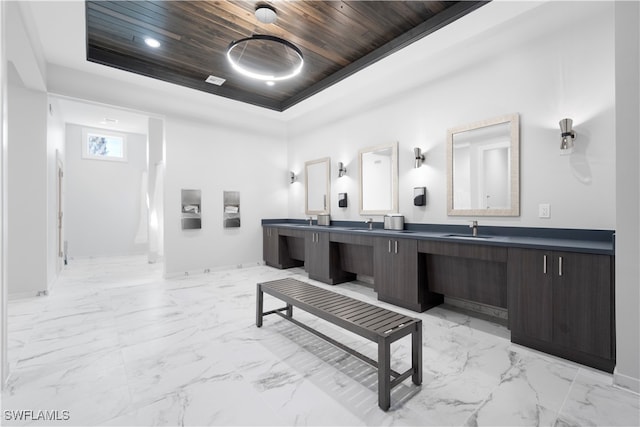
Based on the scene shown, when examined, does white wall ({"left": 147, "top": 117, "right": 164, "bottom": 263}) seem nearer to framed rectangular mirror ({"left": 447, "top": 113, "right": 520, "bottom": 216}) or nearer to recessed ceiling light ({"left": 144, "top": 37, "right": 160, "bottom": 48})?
recessed ceiling light ({"left": 144, "top": 37, "right": 160, "bottom": 48})

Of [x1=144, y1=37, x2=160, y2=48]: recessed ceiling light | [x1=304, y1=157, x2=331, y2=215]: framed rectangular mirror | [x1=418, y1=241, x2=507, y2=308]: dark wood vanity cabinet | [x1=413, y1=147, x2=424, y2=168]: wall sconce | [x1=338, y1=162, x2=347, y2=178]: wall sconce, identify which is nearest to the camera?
[x1=418, y1=241, x2=507, y2=308]: dark wood vanity cabinet

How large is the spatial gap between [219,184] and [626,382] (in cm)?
592

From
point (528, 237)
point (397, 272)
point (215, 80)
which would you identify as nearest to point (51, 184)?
point (215, 80)

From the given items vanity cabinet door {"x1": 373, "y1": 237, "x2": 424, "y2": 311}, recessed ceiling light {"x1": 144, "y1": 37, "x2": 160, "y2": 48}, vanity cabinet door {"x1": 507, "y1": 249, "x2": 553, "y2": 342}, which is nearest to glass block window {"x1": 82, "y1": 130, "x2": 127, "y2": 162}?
recessed ceiling light {"x1": 144, "y1": 37, "x2": 160, "y2": 48}

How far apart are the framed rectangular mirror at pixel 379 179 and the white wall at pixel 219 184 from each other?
2.42 meters

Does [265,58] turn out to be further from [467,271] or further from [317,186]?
[467,271]

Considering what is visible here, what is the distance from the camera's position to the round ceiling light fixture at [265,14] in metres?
3.03

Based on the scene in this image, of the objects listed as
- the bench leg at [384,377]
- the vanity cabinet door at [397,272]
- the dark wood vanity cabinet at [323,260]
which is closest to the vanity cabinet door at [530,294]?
the vanity cabinet door at [397,272]

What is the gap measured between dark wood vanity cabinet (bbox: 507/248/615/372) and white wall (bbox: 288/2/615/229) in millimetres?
744

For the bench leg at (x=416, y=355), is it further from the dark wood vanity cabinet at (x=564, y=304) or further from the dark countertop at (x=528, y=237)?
the dark countertop at (x=528, y=237)

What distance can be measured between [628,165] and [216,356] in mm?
3309

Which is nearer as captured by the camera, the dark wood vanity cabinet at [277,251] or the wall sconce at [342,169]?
the wall sconce at [342,169]

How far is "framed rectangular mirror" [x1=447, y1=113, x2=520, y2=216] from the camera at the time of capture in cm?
320

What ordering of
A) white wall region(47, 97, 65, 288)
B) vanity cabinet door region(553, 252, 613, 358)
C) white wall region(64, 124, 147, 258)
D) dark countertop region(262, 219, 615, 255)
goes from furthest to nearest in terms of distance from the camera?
white wall region(64, 124, 147, 258) → white wall region(47, 97, 65, 288) → dark countertop region(262, 219, 615, 255) → vanity cabinet door region(553, 252, 613, 358)
